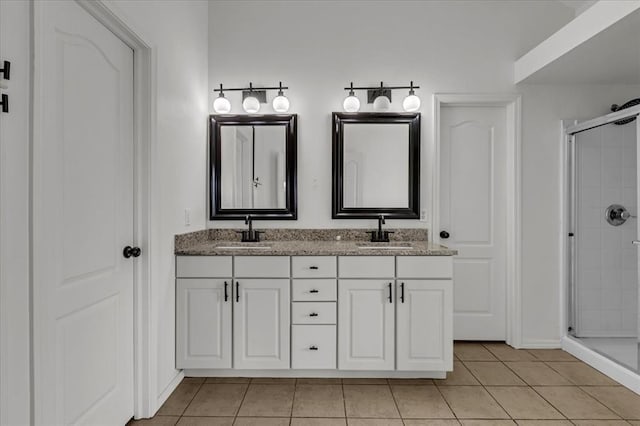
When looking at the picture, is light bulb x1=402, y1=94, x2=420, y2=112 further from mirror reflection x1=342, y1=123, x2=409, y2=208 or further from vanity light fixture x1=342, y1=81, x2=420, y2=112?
mirror reflection x1=342, y1=123, x2=409, y2=208

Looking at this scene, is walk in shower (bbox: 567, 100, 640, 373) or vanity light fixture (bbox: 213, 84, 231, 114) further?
vanity light fixture (bbox: 213, 84, 231, 114)

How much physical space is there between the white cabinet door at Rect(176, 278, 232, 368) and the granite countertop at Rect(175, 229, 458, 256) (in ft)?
0.78

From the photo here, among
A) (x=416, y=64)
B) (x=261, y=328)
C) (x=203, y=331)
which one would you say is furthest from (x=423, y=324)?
(x=416, y=64)

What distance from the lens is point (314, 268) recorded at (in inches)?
97.2

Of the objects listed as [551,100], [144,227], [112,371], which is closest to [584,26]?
[551,100]

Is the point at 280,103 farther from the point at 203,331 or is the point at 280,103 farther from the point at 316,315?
the point at 203,331

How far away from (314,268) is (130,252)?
108 cm

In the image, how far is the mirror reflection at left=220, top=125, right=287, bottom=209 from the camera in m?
3.06

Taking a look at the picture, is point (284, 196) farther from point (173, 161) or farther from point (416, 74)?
point (416, 74)

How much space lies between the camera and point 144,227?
6.72 feet

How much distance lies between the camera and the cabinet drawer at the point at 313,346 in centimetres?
246

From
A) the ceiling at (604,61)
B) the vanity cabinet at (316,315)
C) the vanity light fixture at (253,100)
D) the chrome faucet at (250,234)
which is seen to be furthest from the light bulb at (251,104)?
the ceiling at (604,61)

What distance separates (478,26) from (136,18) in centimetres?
254

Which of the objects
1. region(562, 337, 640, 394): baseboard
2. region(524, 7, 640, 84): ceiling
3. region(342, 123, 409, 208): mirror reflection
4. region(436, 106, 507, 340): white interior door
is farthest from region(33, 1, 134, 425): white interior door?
region(562, 337, 640, 394): baseboard
